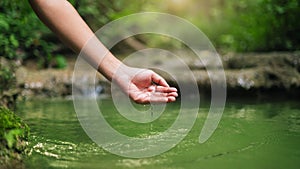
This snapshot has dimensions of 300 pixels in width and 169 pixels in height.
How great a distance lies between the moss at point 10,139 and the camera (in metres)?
2.29

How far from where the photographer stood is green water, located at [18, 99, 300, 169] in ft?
7.85

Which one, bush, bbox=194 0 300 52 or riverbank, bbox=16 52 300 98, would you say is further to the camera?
bush, bbox=194 0 300 52

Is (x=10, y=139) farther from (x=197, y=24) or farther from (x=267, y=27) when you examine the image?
(x=197, y=24)

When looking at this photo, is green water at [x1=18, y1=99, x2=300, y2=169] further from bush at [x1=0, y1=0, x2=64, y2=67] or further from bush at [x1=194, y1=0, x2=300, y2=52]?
bush at [x1=194, y1=0, x2=300, y2=52]

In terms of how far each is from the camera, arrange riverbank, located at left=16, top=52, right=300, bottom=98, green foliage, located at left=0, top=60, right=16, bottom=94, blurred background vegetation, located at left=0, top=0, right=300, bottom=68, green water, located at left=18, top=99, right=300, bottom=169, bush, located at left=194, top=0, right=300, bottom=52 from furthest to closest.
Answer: bush, located at left=194, top=0, right=300, bottom=52
riverbank, located at left=16, top=52, right=300, bottom=98
green foliage, located at left=0, top=60, right=16, bottom=94
blurred background vegetation, located at left=0, top=0, right=300, bottom=68
green water, located at left=18, top=99, right=300, bottom=169

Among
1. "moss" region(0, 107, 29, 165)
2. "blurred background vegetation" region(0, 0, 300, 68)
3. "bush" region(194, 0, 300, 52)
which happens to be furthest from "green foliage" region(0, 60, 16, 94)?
"bush" region(194, 0, 300, 52)

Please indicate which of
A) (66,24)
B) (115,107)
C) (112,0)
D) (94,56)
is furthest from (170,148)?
(112,0)

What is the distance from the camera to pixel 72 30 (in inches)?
96.7

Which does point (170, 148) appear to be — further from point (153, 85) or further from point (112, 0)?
point (112, 0)

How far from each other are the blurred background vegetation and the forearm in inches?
45.4

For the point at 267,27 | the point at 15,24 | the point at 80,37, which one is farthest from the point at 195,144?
the point at 267,27

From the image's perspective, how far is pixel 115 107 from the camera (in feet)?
17.5

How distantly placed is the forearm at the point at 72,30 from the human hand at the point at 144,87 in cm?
9

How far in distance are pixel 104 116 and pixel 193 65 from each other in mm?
3260
